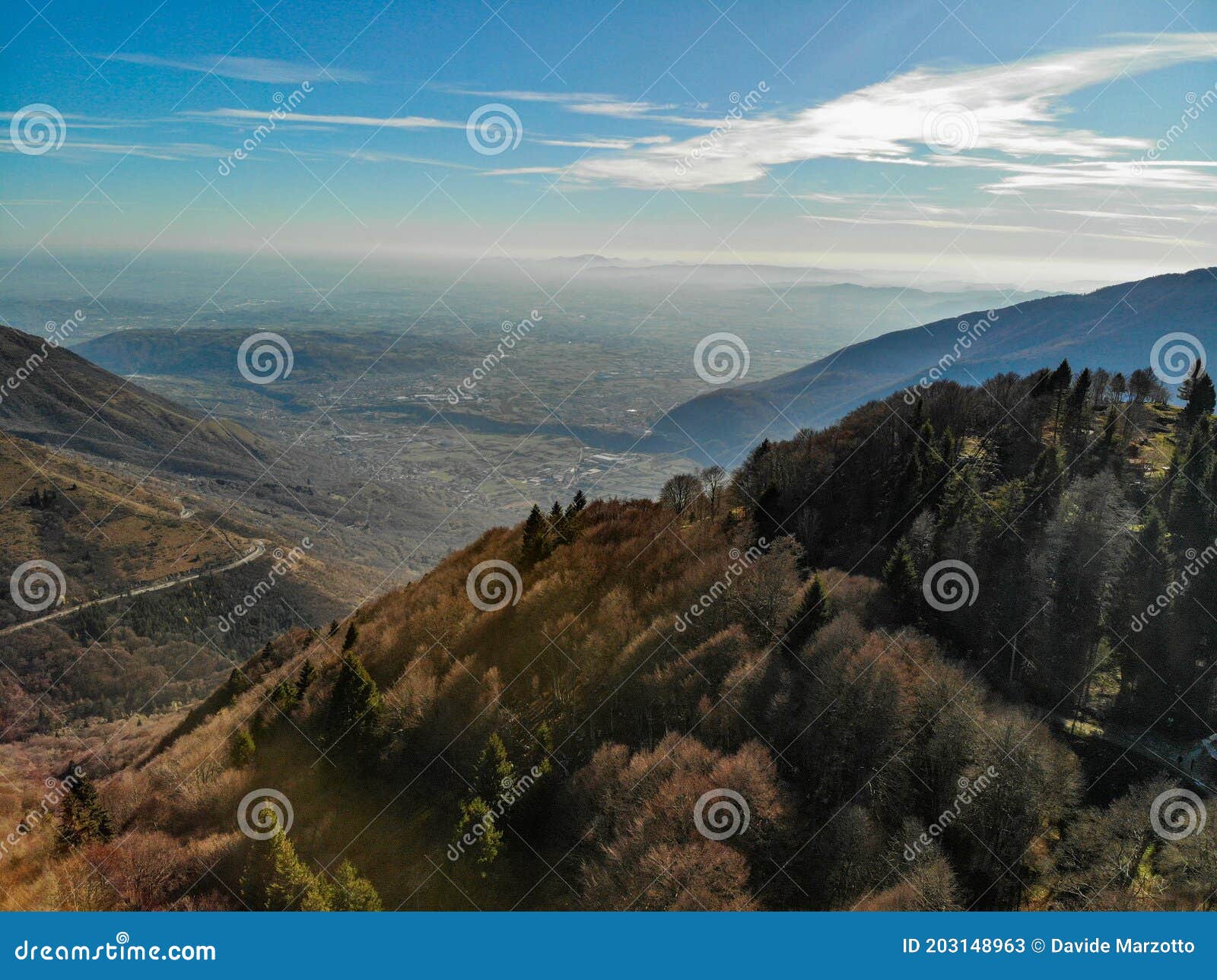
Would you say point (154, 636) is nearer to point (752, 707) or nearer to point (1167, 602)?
point (752, 707)

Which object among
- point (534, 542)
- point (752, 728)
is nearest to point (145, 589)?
point (534, 542)

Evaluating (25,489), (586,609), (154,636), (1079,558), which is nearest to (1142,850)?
(1079,558)

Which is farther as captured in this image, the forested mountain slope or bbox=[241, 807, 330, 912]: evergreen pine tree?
the forested mountain slope

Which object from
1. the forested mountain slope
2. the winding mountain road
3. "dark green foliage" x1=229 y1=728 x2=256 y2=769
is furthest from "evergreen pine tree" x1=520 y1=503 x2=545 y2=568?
the winding mountain road

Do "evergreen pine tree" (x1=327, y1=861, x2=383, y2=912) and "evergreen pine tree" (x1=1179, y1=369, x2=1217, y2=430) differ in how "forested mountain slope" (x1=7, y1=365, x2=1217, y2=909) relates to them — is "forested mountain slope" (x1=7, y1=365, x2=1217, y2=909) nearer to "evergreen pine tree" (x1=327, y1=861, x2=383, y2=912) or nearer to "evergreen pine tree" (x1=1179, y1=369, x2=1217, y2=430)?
"evergreen pine tree" (x1=327, y1=861, x2=383, y2=912)

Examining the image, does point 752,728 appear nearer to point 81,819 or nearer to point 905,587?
point 905,587

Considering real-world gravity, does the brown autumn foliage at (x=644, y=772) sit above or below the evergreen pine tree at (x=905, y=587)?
below

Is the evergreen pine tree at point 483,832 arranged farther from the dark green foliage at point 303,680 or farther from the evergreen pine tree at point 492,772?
the dark green foliage at point 303,680

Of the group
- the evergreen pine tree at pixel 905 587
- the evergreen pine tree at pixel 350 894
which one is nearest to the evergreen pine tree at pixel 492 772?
the evergreen pine tree at pixel 350 894

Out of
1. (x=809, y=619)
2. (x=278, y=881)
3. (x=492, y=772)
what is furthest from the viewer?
(x=809, y=619)
